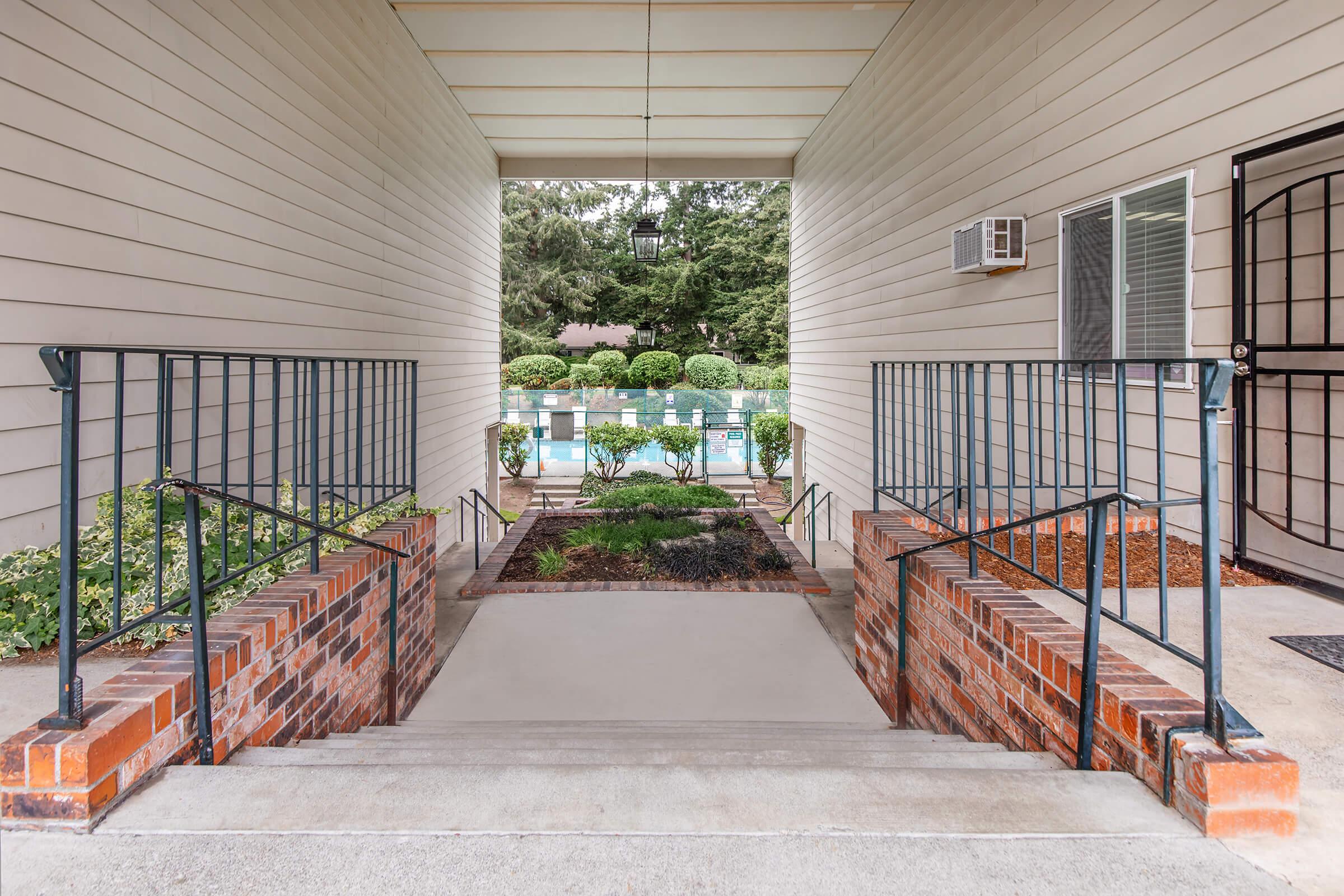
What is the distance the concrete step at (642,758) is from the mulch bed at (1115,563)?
38.4 inches

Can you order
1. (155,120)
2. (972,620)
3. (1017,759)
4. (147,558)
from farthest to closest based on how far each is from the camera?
(155,120) → (147,558) → (972,620) → (1017,759)

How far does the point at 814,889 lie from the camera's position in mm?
1378

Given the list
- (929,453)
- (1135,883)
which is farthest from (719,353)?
(1135,883)

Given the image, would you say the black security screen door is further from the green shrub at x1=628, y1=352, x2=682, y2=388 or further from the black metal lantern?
the green shrub at x1=628, y1=352, x2=682, y2=388

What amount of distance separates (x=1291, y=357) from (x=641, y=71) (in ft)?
19.9

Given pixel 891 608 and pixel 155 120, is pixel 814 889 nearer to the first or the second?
pixel 891 608

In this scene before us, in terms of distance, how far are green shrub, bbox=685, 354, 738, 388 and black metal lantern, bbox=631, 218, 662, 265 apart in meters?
12.0

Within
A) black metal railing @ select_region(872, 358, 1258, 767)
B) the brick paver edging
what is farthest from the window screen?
the brick paver edging

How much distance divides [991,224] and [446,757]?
159 inches

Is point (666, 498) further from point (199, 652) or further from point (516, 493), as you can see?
point (516, 493)

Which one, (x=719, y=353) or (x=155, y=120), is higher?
(x=719, y=353)

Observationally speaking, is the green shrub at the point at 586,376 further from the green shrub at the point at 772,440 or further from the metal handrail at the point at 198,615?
the metal handrail at the point at 198,615

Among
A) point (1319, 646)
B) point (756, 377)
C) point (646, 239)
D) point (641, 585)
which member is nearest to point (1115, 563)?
point (1319, 646)

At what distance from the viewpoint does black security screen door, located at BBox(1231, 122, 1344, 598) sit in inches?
105
